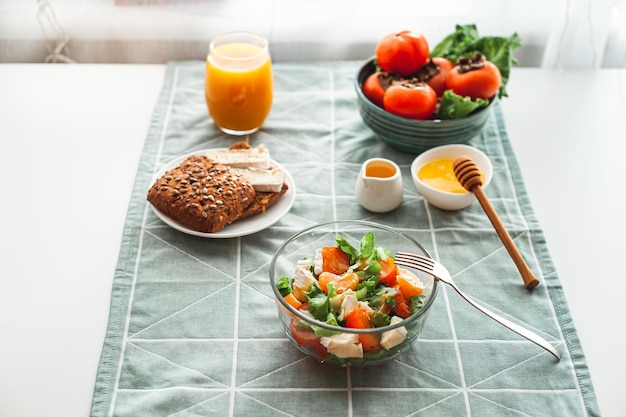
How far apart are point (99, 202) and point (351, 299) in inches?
24.8

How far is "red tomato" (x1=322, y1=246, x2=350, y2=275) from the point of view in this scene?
1187 millimetres

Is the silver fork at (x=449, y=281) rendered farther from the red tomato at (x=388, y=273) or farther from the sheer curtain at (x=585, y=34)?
the sheer curtain at (x=585, y=34)

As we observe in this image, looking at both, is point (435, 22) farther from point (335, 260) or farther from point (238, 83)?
point (335, 260)

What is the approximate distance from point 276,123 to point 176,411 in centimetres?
83

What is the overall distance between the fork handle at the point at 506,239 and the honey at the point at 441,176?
0.06 m

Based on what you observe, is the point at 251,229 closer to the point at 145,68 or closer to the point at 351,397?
the point at 351,397

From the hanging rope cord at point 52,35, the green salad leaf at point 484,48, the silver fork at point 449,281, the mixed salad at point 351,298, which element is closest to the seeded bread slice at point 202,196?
the mixed salad at point 351,298

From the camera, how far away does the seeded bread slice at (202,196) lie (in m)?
1.36

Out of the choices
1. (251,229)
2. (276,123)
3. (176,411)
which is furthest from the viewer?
(276,123)

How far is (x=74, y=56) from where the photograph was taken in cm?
201

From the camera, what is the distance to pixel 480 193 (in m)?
1.43

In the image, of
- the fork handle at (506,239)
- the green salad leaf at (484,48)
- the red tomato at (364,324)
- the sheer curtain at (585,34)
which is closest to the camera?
the red tomato at (364,324)

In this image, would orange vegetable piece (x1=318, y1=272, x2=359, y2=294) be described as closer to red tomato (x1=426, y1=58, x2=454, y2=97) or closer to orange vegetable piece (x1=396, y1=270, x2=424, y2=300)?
orange vegetable piece (x1=396, y1=270, x2=424, y2=300)

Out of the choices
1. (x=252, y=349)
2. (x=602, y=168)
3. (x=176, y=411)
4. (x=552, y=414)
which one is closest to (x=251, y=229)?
(x=252, y=349)
